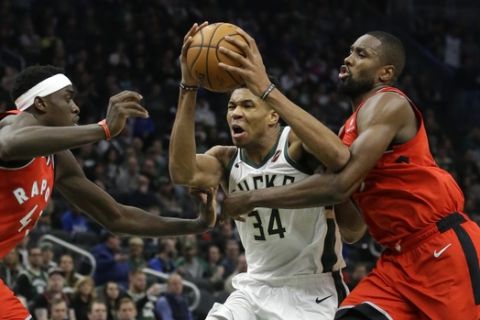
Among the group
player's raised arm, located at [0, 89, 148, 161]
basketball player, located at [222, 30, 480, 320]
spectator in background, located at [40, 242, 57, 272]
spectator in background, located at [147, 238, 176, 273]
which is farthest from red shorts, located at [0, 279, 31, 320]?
spectator in background, located at [147, 238, 176, 273]

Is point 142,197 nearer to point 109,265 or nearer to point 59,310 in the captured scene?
point 109,265

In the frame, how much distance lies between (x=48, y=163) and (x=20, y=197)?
35 cm

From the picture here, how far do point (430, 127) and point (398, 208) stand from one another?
15461 mm

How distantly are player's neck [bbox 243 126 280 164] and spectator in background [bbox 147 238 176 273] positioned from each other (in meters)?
6.99

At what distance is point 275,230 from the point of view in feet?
20.1

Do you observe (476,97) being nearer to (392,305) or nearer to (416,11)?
(416,11)

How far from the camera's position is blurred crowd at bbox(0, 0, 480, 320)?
466 inches

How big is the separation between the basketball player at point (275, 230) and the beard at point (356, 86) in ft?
1.58

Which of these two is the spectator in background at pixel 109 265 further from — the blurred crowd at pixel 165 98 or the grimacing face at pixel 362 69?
the grimacing face at pixel 362 69

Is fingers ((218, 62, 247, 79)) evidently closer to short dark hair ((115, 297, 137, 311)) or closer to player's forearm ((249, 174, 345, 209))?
player's forearm ((249, 174, 345, 209))

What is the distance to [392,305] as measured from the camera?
5539mm

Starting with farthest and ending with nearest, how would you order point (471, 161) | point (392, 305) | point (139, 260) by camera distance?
point (471, 161), point (139, 260), point (392, 305)

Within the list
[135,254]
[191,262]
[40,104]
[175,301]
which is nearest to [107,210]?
[40,104]

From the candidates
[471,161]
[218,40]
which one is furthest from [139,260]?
[471,161]
